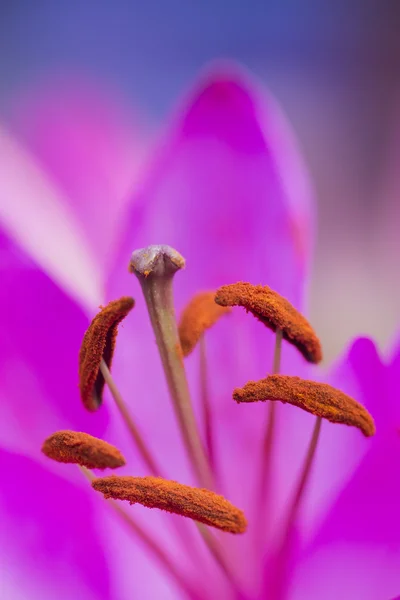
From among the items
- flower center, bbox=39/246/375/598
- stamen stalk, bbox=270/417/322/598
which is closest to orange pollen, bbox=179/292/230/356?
flower center, bbox=39/246/375/598

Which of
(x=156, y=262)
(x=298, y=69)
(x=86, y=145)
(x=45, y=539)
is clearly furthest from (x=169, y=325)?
(x=298, y=69)

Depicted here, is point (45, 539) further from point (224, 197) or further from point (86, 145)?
point (86, 145)

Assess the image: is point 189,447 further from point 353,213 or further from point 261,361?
point 353,213

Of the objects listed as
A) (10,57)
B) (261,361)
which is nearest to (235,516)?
(261,361)

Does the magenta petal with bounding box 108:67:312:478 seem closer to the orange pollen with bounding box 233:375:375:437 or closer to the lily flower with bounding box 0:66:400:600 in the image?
the lily flower with bounding box 0:66:400:600

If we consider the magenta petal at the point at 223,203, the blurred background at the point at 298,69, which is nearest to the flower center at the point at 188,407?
the magenta petal at the point at 223,203

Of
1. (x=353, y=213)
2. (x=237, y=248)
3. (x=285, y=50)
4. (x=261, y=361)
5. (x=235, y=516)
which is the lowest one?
(x=235, y=516)
